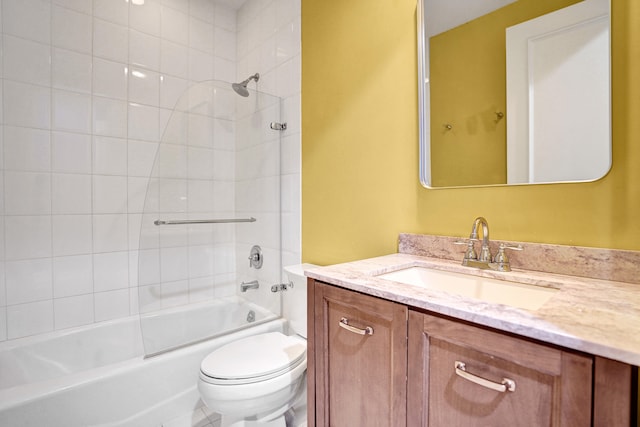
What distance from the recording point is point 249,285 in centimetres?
205

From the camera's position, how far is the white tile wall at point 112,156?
1613mm

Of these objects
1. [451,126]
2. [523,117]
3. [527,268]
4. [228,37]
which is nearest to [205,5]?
[228,37]

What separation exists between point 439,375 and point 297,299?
3.63ft

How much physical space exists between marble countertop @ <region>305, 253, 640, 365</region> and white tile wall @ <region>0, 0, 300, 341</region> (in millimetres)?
1113

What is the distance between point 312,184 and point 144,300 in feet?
3.99

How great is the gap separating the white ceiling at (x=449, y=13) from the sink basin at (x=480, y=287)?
946 mm

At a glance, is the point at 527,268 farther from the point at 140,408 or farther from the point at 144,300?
the point at 144,300

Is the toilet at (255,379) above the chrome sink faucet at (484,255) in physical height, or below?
below

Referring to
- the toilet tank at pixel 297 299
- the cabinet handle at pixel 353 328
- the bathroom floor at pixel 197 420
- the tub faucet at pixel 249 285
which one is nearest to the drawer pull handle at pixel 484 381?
the cabinet handle at pixel 353 328

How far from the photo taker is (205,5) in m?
2.21

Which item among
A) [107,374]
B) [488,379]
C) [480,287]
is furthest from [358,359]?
[107,374]

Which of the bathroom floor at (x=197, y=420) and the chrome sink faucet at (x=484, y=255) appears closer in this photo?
the chrome sink faucet at (x=484, y=255)

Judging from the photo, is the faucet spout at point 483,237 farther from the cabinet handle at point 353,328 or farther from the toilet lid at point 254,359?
the toilet lid at point 254,359

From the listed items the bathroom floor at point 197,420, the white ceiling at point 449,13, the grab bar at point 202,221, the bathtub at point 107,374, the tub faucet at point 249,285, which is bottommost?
the bathroom floor at point 197,420
